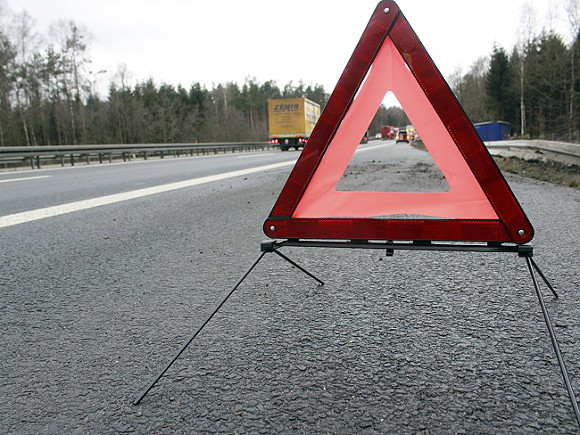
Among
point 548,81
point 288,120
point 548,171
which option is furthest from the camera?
point 548,81

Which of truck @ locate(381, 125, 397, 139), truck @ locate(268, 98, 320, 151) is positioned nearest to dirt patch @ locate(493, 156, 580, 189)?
truck @ locate(381, 125, 397, 139)

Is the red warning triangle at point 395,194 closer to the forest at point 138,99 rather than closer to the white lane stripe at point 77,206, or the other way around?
the white lane stripe at point 77,206

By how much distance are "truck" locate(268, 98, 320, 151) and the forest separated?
1829 cm

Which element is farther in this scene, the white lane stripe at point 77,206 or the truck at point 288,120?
the truck at point 288,120

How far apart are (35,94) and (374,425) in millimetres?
54566

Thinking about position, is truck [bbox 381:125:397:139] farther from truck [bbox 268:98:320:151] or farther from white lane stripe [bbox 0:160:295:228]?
truck [bbox 268:98:320:151]

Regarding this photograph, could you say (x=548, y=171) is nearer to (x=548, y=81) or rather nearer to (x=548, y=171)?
(x=548, y=171)

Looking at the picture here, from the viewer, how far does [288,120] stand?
1442 inches

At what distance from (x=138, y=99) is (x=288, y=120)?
110 feet

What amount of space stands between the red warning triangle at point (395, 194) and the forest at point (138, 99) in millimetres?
33159

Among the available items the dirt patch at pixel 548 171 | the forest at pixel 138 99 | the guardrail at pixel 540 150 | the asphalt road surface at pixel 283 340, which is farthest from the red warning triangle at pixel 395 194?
the forest at pixel 138 99

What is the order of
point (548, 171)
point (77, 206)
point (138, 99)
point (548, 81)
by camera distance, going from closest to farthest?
point (77, 206)
point (548, 171)
point (548, 81)
point (138, 99)

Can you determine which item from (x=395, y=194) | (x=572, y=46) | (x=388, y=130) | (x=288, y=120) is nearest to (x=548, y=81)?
(x=572, y=46)

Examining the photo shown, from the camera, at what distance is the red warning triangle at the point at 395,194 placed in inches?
66.4
